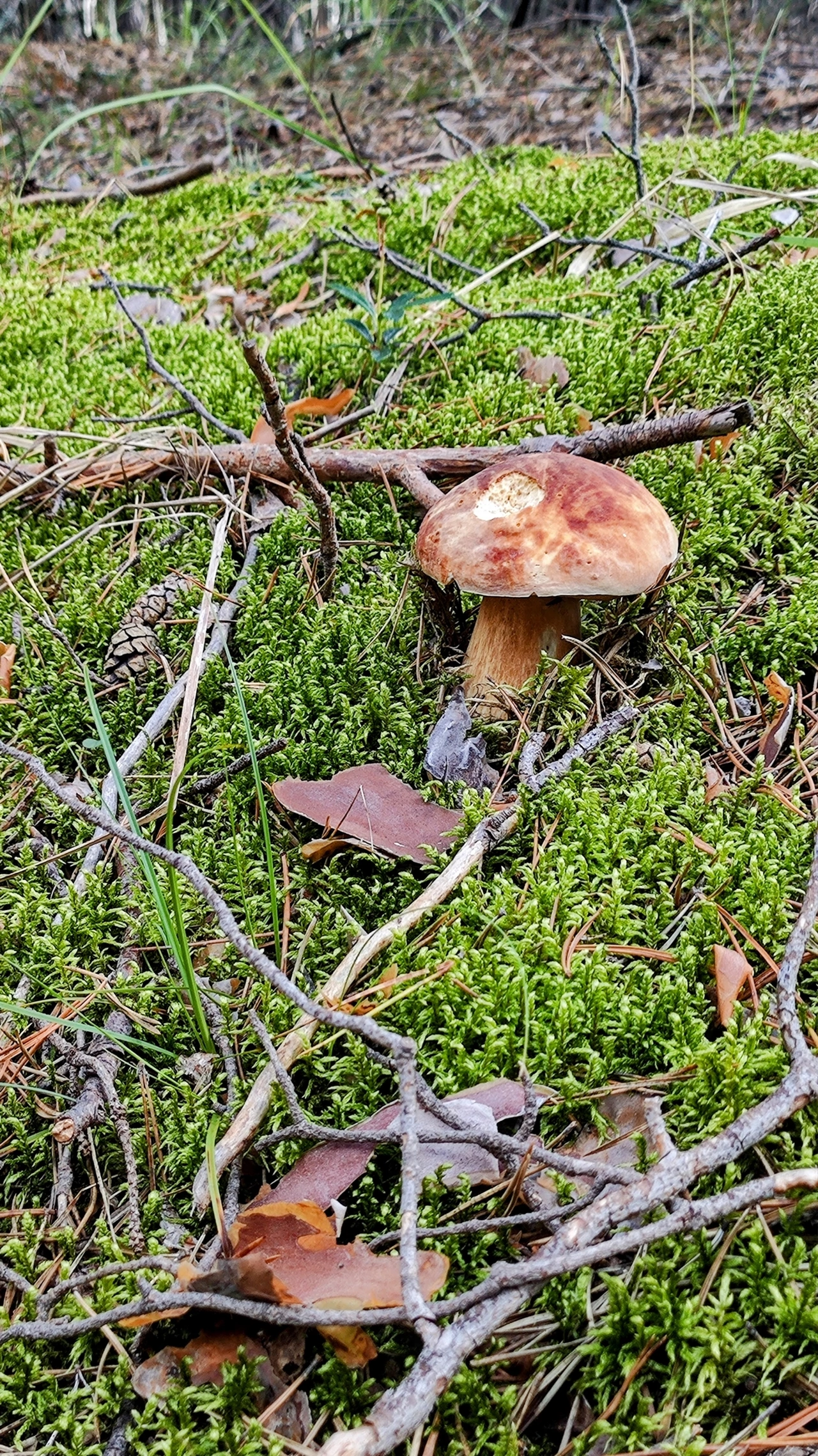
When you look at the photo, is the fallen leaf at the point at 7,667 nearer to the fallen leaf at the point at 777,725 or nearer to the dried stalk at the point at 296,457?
the dried stalk at the point at 296,457

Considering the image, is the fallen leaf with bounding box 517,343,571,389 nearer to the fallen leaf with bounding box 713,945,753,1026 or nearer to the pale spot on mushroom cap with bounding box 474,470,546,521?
the pale spot on mushroom cap with bounding box 474,470,546,521

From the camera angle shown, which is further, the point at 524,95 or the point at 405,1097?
the point at 524,95

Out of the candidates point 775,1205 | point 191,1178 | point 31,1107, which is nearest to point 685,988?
point 775,1205

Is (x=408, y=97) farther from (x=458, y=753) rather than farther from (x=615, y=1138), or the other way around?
(x=615, y=1138)

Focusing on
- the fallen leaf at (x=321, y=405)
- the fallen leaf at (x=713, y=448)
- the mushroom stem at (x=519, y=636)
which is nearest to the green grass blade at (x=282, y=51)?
the fallen leaf at (x=321, y=405)

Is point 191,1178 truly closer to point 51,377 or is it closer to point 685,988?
point 685,988

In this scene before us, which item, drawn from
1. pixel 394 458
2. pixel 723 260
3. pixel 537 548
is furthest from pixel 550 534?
pixel 723 260
